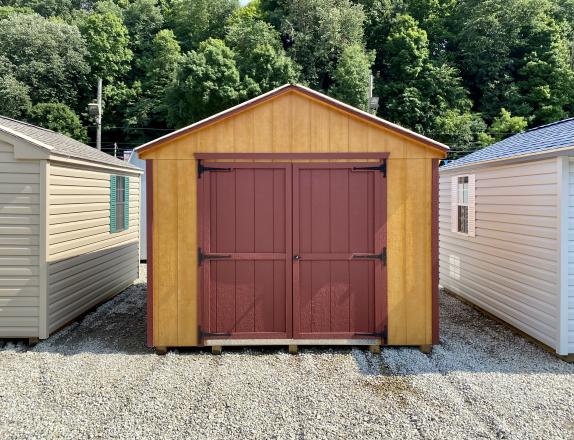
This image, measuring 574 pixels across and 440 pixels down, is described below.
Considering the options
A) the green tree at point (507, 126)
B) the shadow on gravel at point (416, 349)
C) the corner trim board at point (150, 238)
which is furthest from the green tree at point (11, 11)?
the corner trim board at point (150, 238)

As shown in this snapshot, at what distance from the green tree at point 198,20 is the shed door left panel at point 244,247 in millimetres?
33965

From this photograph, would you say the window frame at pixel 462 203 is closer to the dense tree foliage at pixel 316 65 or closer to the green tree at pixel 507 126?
the dense tree foliage at pixel 316 65

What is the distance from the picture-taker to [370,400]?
13.6ft

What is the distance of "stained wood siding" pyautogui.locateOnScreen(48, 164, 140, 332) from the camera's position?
6.02 m

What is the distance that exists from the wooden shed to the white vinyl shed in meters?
1.37

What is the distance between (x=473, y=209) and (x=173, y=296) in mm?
5117

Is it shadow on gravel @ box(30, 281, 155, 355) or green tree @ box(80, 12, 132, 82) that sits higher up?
green tree @ box(80, 12, 132, 82)

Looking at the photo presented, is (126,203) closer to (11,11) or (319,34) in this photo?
(319,34)

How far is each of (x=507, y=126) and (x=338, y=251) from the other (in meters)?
25.6

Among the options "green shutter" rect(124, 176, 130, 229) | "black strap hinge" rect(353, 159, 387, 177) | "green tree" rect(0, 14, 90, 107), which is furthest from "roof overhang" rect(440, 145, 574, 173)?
"green tree" rect(0, 14, 90, 107)

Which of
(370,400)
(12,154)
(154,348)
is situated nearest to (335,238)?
(370,400)

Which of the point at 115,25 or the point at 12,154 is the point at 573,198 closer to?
the point at 12,154

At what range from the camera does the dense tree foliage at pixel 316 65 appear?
28078mm

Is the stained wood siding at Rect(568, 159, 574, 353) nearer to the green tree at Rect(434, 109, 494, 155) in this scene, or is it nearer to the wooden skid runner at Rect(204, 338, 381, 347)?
the wooden skid runner at Rect(204, 338, 381, 347)
